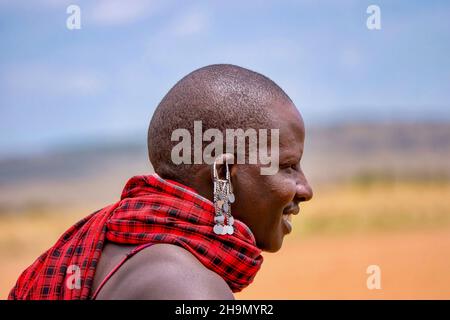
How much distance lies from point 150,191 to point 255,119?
501 millimetres

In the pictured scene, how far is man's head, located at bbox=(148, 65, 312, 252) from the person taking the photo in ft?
11.7

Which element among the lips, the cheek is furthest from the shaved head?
the lips

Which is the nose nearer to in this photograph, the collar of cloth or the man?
the man

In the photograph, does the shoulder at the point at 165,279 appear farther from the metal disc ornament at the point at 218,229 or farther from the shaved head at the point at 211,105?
the shaved head at the point at 211,105

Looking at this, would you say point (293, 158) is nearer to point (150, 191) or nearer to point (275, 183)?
point (275, 183)

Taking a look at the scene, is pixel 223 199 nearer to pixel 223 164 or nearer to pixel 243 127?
pixel 223 164

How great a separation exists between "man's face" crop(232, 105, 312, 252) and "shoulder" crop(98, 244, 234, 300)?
0.37 metres

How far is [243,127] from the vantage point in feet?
11.7

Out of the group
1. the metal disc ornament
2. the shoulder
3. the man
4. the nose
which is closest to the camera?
the shoulder

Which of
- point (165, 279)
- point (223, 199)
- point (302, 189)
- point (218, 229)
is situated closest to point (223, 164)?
point (223, 199)

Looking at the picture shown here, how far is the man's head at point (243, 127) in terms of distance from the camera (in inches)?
140

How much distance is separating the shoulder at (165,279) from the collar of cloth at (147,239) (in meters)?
0.08
